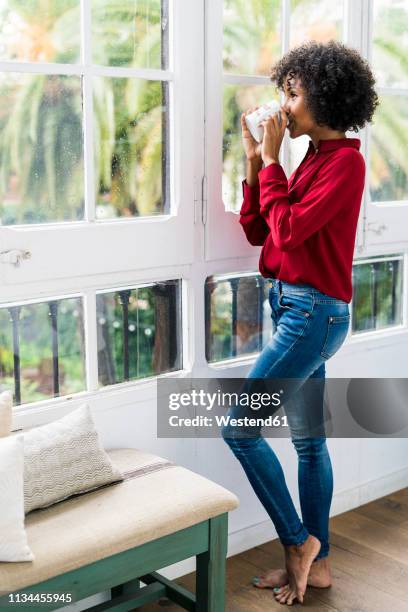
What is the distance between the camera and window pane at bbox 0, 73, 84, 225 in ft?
7.04

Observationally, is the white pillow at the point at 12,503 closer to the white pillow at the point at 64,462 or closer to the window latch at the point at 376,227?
the white pillow at the point at 64,462

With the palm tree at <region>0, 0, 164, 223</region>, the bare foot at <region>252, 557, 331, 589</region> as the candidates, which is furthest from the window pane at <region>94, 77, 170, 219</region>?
the bare foot at <region>252, 557, 331, 589</region>

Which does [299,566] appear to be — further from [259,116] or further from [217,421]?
[259,116]

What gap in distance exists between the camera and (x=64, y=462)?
2.00 meters

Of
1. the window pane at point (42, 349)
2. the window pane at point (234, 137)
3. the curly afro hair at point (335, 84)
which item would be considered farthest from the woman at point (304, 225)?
the window pane at point (42, 349)

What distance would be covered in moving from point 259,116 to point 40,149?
65cm

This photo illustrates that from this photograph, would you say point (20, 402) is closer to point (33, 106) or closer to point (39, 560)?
point (39, 560)

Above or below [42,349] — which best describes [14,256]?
Result: above

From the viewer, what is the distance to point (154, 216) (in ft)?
8.14

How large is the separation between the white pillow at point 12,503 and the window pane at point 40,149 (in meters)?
0.66

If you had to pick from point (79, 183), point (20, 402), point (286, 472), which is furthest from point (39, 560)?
point (286, 472)

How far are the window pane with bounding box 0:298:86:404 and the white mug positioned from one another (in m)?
0.72

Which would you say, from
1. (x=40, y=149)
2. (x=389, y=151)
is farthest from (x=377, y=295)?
(x=40, y=149)

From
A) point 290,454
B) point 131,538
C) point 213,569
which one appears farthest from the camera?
point 290,454
